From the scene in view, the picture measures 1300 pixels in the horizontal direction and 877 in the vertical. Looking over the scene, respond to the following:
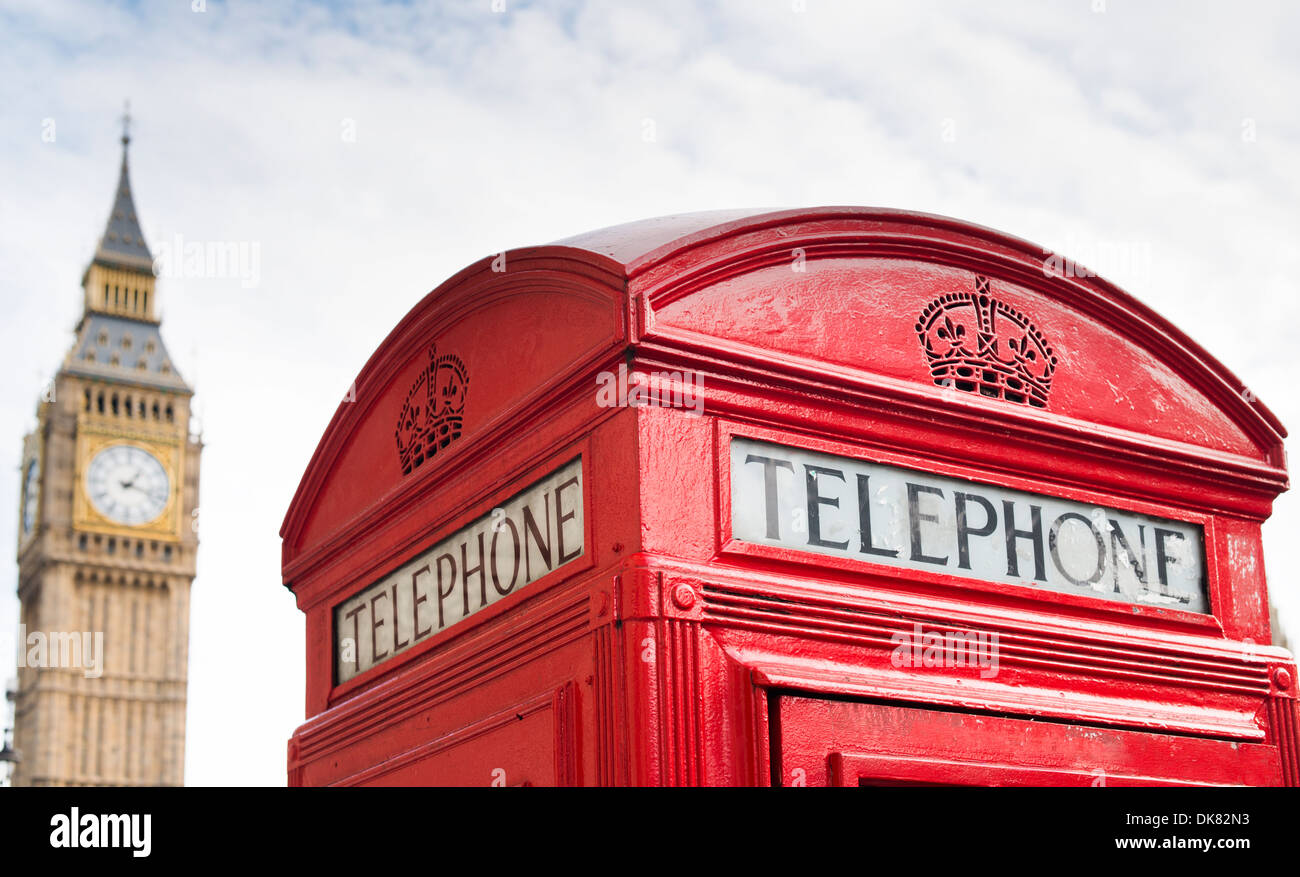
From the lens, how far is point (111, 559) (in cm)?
5528

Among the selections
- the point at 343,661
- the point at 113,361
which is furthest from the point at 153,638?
the point at 343,661

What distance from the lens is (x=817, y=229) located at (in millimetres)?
2656

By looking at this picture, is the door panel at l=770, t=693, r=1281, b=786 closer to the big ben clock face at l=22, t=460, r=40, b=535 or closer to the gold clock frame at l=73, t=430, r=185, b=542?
the gold clock frame at l=73, t=430, r=185, b=542

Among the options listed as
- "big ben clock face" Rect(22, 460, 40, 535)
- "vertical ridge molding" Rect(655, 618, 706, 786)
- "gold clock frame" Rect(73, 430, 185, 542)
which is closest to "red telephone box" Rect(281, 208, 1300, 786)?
"vertical ridge molding" Rect(655, 618, 706, 786)

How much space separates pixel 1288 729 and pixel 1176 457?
510 mm

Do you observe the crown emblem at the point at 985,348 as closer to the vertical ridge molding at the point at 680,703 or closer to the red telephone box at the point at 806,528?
the red telephone box at the point at 806,528

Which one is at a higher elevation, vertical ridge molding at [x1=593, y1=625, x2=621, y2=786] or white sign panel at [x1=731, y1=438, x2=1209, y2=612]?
white sign panel at [x1=731, y1=438, x2=1209, y2=612]

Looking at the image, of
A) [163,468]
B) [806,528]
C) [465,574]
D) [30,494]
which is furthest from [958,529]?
[30,494]

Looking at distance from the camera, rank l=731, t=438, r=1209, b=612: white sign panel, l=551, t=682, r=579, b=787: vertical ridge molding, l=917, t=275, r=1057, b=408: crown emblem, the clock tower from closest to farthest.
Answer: l=551, t=682, r=579, b=787: vertical ridge molding < l=731, t=438, r=1209, b=612: white sign panel < l=917, t=275, r=1057, b=408: crown emblem < the clock tower

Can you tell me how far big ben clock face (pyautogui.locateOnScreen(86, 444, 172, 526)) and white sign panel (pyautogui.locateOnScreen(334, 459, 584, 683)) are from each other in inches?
2166

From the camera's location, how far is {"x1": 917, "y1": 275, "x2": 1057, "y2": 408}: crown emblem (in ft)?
8.86

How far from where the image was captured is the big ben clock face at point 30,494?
184 feet

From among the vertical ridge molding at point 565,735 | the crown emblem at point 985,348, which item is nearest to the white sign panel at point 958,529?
the crown emblem at point 985,348
